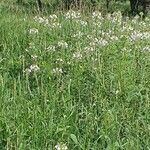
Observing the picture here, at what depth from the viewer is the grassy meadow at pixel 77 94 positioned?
376 centimetres

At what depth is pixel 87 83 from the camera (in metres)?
4.75

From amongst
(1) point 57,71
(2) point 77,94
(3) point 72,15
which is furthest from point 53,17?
(2) point 77,94

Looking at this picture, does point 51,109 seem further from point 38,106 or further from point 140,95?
point 140,95

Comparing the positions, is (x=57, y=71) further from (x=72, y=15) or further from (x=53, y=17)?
(x=72, y=15)

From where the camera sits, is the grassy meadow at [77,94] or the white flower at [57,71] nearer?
the grassy meadow at [77,94]

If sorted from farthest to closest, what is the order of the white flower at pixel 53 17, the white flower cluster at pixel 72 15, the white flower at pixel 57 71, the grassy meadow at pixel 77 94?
1. the white flower cluster at pixel 72 15
2. the white flower at pixel 53 17
3. the white flower at pixel 57 71
4. the grassy meadow at pixel 77 94

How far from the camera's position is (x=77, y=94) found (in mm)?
4648

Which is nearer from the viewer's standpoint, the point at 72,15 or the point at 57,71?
the point at 57,71

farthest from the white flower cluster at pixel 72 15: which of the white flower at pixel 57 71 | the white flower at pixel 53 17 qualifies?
the white flower at pixel 57 71

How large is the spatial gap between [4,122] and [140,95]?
1.42 metres

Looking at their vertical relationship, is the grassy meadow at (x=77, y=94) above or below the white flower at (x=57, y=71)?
below

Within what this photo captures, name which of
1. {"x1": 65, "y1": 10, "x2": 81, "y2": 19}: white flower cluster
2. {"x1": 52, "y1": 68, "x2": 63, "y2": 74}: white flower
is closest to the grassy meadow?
{"x1": 52, "y1": 68, "x2": 63, "y2": 74}: white flower

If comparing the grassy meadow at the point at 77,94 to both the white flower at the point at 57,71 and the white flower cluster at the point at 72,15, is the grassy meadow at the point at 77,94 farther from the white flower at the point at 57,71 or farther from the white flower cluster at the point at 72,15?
the white flower cluster at the point at 72,15

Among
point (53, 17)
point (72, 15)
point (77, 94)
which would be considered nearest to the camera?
point (77, 94)
